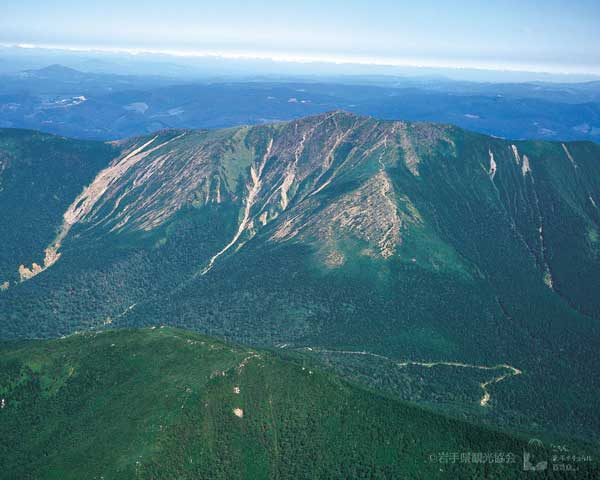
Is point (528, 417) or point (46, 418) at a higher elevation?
point (46, 418)

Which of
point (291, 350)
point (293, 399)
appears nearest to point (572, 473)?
point (293, 399)

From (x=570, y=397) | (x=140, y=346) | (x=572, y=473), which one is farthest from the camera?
(x=570, y=397)

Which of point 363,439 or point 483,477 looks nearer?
point 483,477

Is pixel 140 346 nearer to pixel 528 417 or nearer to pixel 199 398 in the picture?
pixel 199 398

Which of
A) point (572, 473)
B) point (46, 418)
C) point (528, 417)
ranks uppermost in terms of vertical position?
point (572, 473)

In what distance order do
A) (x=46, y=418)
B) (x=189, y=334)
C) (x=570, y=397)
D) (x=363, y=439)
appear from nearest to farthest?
(x=363, y=439)
(x=46, y=418)
(x=189, y=334)
(x=570, y=397)

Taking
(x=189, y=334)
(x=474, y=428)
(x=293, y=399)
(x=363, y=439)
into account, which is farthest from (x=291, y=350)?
(x=474, y=428)
